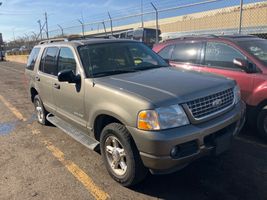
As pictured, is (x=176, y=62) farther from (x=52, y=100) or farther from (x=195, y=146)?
(x=195, y=146)

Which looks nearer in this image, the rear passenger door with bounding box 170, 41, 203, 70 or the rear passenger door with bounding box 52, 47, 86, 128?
the rear passenger door with bounding box 52, 47, 86, 128

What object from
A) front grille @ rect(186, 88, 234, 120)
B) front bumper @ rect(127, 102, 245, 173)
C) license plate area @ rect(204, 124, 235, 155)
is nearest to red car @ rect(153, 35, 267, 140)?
front grille @ rect(186, 88, 234, 120)

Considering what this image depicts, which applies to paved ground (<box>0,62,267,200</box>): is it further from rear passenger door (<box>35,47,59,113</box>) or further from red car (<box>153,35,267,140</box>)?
rear passenger door (<box>35,47,59,113</box>)

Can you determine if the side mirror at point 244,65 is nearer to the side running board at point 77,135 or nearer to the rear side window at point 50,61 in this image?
the side running board at point 77,135

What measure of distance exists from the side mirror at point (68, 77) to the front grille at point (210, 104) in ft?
5.71

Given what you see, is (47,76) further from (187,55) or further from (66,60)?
(187,55)

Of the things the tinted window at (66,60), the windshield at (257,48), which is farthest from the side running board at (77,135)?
the windshield at (257,48)

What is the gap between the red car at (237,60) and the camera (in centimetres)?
486

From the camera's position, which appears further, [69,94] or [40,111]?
[40,111]

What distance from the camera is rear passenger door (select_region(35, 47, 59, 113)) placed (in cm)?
517

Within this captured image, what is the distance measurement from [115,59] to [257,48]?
9.30 feet

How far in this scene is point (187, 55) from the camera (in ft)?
20.3

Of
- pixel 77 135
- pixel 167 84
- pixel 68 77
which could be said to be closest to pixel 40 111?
pixel 77 135

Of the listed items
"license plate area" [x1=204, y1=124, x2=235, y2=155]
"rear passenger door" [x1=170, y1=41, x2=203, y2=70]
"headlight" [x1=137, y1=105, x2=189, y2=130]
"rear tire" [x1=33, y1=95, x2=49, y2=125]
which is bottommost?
"rear tire" [x1=33, y1=95, x2=49, y2=125]
